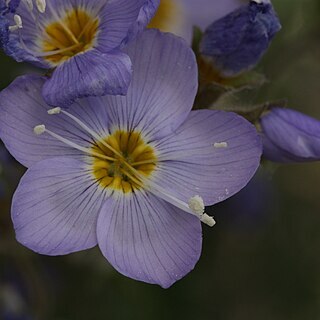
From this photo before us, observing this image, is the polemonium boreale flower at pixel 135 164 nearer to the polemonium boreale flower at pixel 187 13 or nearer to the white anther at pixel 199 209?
the white anther at pixel 199 209

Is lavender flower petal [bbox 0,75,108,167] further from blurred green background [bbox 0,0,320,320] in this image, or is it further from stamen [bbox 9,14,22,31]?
blurred green background [bbox 0,0,320,320]

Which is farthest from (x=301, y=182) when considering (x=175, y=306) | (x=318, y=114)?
(x=175, y=306)

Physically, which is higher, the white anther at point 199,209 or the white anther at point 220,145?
the white anther at point 220,145

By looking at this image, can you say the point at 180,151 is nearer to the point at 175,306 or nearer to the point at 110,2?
the point at 110,2

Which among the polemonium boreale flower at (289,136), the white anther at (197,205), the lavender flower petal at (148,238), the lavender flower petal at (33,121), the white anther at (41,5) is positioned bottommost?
the lavender flower petal at (148,238)

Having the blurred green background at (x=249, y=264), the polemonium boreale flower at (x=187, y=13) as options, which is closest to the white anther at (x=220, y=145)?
the blurred green background at (x=249, y=264)

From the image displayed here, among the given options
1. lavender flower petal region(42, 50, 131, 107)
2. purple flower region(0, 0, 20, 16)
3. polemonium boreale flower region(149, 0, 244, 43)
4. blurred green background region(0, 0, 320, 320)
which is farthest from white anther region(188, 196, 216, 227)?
polemonium boreale flower region(149, 0, 244, 43)
